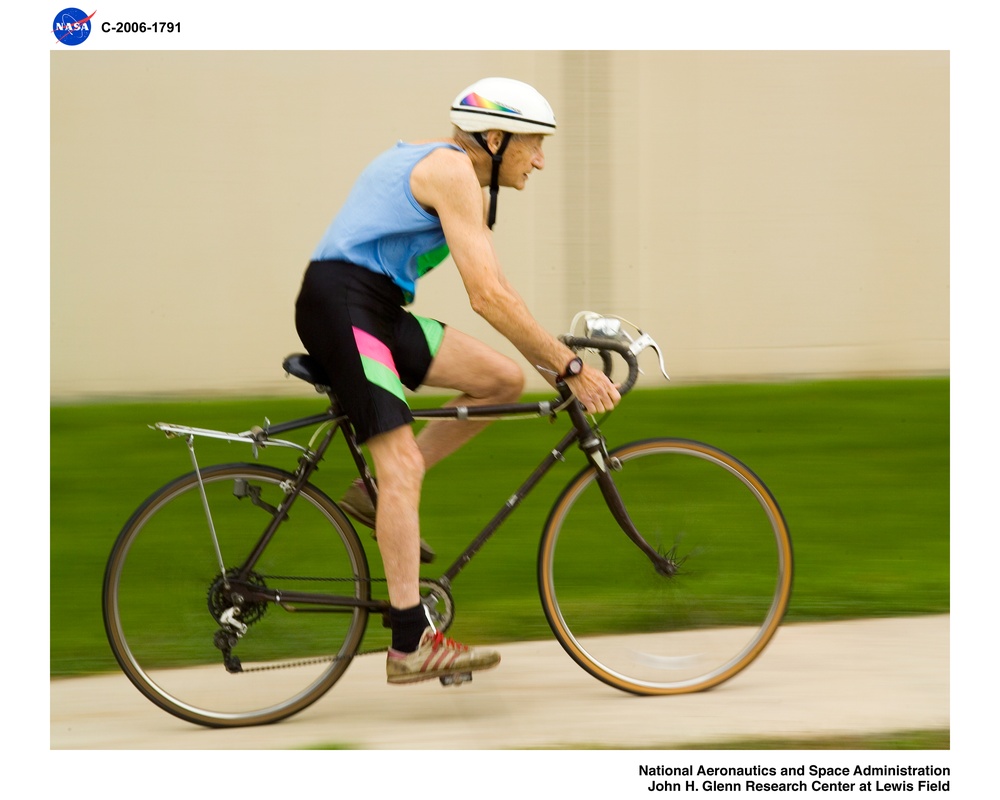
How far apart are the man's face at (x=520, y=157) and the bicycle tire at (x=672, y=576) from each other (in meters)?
0.98

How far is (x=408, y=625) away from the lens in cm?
419

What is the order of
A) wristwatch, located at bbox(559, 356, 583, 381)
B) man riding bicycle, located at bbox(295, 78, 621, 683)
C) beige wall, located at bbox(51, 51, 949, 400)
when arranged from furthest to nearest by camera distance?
beige wall, located at bbox(51, 51, 949, 400) < wristwatch, located at bbox(559, 356, 583, 381) < man riding bicycle, located at bbox(295, 78, 621, 683)

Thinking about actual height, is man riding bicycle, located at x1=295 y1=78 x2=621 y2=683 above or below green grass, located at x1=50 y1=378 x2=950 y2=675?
above

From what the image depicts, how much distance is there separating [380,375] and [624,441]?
10.1 ft

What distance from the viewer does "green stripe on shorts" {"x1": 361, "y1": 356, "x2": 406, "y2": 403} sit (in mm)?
4082

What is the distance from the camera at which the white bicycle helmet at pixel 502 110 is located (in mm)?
4055

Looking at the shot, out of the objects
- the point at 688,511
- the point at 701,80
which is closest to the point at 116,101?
the point at 701,80

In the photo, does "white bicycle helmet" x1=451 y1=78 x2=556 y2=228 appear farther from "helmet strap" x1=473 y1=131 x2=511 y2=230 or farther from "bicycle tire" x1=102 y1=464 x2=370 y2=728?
"bicycle tire" x1=102 y1=464 x2=370 y2=728

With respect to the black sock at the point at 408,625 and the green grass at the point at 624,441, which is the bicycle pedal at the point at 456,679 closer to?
the black sock at the point at 408,625

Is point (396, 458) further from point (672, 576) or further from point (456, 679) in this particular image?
point (672, 576)

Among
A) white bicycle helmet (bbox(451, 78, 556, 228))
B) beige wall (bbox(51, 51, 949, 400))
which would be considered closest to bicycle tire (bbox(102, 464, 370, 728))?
white bicycle helmet (bbox(451, 78, 556, 228))

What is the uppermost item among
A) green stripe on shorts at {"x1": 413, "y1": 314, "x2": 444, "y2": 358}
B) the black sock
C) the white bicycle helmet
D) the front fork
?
the white bicycle helmet
